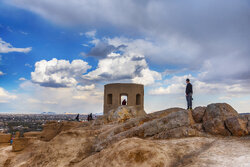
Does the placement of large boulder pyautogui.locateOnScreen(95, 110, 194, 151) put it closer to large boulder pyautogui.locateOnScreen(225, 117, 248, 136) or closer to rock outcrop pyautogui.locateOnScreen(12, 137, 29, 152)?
large boulder pyautogui.locateOnScreen(225, 117, 248, 136)

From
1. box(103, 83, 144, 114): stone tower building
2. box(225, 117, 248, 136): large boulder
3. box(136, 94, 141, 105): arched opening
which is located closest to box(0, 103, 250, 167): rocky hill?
box(225, 117, 248, 136): large boulder

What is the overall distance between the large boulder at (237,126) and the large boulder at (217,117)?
0.47 ft

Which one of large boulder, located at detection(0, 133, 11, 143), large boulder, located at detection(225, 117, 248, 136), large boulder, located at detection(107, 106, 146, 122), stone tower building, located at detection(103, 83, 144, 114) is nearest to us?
large boulder, located at detection(225, 117, 248, 136)

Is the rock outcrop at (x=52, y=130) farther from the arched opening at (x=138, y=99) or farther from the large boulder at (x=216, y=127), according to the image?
the large boulder at (x=216, y=127)

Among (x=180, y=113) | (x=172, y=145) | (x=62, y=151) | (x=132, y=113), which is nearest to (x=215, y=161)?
(x=172, y=145)

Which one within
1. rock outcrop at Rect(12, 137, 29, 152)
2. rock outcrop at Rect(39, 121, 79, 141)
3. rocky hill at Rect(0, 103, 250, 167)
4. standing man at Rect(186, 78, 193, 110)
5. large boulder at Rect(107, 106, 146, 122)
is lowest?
rock outcrop at Rect(12, 137, 29, 152)

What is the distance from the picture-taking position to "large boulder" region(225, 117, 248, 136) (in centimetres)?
602

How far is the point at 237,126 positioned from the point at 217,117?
2.49 feet

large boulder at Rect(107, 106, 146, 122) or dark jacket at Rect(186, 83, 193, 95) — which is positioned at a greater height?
dark jacket at Rect(186, 83, 193, 95)

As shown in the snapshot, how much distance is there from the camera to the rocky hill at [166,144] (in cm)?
435

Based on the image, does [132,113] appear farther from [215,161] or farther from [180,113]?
[215,161]

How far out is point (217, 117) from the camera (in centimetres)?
679

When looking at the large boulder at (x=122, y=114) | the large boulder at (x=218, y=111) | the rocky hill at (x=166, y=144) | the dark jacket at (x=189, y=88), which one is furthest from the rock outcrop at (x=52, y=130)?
the large boulder at (x=218, y=111)

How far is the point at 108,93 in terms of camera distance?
1970 cm
